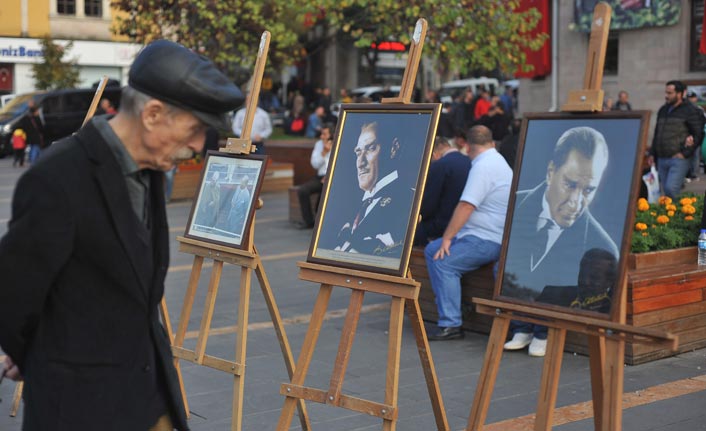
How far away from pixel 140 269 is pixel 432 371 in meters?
2.34

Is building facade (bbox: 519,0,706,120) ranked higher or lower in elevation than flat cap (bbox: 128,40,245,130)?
higher

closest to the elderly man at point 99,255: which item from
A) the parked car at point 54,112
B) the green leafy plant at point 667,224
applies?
the green leafy plant at point 667,224

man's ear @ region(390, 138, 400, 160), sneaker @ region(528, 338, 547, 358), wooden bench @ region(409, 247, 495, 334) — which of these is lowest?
sneaker @ region(528, 338, 547, 358)

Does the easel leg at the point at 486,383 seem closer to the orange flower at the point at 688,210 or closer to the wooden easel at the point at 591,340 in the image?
the wooden easel at the point at 591,340

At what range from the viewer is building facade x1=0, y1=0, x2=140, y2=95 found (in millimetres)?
39781

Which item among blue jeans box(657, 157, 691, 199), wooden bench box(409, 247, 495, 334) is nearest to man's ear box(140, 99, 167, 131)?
wooden bench box(409, 247, 495, 334)

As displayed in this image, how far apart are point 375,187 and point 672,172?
7491mm

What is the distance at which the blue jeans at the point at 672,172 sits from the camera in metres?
11.6

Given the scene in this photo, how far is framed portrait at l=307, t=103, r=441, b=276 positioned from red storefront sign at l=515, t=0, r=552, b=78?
59.1 feet

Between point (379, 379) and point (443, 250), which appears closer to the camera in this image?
point (379, 379)

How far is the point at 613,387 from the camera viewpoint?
4.10m

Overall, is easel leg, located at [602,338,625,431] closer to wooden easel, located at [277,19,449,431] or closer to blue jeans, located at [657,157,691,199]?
wooden easel, located at [277,19,449,431]

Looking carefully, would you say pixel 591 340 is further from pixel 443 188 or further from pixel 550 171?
pixel 443 188

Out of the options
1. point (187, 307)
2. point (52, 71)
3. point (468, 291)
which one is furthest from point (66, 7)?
point (187, 307)
